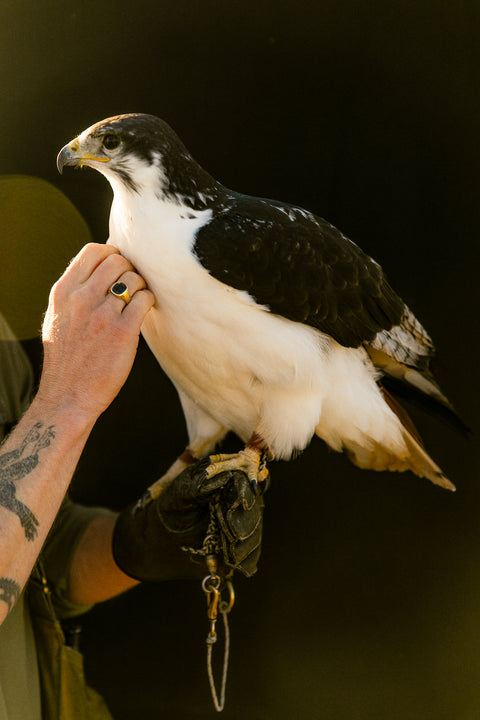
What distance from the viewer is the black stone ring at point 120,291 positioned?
52.4 inches

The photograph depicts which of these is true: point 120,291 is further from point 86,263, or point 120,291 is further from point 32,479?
point 32,479

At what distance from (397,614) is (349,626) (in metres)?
0.17

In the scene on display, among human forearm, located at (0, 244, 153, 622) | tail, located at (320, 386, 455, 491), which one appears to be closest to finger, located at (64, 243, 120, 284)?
human forearm, located at (0, 244, 153, 622)

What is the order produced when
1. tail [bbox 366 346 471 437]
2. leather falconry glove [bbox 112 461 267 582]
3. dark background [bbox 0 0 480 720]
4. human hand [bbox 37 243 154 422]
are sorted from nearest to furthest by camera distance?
1. human hand [bbox 37 243 154 422]
2. leather falconry glove [bbox 112 461 267 582]
3. tail [bbox 366 346 471 437]
4. dark background [bbox 0 0 480 720]

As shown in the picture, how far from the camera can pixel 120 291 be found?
1332 mm

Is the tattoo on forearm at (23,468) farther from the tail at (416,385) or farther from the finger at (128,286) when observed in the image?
the tail at (416,385)

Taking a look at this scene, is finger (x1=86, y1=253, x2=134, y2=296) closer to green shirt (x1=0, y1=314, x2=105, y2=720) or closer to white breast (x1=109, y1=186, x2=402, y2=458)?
white breast (x1=109, y1=186, x2=402, y2=458)

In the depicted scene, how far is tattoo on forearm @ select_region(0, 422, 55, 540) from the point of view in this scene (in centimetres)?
119

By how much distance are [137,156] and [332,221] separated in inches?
35.6

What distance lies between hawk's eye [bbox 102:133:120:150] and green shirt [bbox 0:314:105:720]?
618 millimetres

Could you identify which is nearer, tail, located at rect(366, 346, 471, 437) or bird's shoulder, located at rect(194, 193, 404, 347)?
bird's shoulder, located at rect(194, 193, 404, 347)

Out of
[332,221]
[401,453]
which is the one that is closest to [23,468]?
[401,453]

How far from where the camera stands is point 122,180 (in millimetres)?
1372

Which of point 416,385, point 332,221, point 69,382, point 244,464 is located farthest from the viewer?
point 332,221
